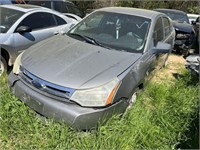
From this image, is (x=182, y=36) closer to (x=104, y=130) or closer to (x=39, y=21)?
(x=39, y=21)

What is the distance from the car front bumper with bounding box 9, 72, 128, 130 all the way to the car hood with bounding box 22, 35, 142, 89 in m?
0.22

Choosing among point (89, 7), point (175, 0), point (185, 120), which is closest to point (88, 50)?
point (185, 120)

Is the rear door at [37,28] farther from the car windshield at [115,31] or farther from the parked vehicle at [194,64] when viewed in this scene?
the parked vehicle at [194,64]

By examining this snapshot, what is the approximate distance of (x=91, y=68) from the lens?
328 cm

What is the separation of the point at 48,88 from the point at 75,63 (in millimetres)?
539

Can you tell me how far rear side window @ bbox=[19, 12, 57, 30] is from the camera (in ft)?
17.3

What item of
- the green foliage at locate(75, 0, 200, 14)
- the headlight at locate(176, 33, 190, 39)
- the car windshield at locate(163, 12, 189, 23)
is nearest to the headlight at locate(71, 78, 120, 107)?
the headlight at locate(176, 33, 190, 39)

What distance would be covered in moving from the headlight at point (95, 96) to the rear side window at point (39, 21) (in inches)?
111

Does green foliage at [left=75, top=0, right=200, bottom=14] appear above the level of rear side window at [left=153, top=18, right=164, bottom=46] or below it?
below

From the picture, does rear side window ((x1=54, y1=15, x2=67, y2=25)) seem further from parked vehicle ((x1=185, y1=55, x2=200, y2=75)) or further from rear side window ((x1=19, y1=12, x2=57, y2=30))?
parked vehicle ((x1=185, y1=55, x2=200, y2=75))

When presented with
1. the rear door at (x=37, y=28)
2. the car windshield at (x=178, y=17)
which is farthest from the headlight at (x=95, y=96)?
the car windshield at (x=178, y=17)

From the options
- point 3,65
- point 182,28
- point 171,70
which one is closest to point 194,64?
point 171,70

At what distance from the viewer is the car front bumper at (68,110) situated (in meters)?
2.87

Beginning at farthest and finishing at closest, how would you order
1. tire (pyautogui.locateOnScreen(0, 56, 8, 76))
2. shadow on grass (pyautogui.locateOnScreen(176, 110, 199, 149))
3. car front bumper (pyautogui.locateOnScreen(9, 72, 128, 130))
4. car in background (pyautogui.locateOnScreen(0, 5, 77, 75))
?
1. car in background (pyautogui.locateOnScreen(0, 5, 77, 75))
2. tire (pyautogui.locateOnScreen(0, 56, 8, 76))
3. shadow on grass (pyautogui.locateOnScreen(176, 110, 199, 149))
4. car front bumper (pyautogui.locateOnScreen(9, 72, 128, 130))
